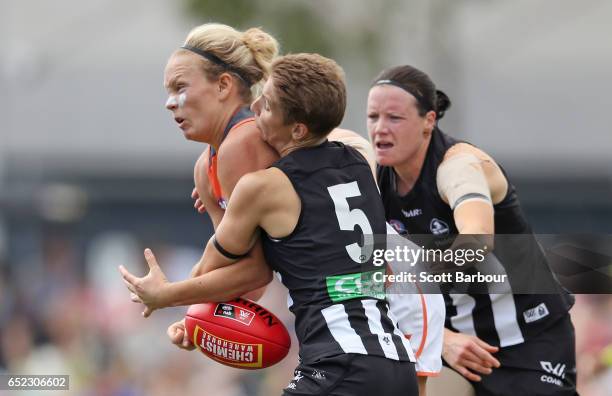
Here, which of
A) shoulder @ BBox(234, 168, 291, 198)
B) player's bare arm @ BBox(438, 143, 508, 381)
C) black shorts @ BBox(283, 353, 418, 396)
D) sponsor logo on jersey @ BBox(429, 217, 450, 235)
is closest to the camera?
black shorts @ BBox(283, 353, 418, 396)

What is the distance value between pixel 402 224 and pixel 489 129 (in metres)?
19.2

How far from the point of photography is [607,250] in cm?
668

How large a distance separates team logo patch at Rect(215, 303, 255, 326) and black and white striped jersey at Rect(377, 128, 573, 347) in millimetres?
1047

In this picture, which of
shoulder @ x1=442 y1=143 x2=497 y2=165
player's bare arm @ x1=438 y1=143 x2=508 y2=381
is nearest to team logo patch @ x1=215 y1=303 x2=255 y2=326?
player's bare arm @ x1=438 y1=143 x2=508 y2=381

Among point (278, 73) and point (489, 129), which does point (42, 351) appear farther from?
point (489, 129)

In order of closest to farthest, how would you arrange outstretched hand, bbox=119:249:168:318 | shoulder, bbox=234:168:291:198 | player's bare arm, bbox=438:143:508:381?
shoulder, bbox=234:168:291:198
outstretched hand, bbox=119:249:168:318
player's bare arm, bbox=438:143:508:381

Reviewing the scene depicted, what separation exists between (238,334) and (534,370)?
5.23 feet

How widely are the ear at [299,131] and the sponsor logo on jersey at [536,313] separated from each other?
5.51ft

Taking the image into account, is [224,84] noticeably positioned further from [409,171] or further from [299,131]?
[409,171]

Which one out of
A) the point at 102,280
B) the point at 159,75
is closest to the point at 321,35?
the point at 102,280

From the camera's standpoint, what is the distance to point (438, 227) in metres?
5.67

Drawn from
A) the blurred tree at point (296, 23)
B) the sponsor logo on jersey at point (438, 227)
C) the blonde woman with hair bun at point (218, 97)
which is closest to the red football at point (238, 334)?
the blonde woman with hair bun at point (218, 97)

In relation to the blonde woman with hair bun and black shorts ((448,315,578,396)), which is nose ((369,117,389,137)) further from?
black shorts ((448,315,578,396))

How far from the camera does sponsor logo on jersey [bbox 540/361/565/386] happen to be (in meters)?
5.73
